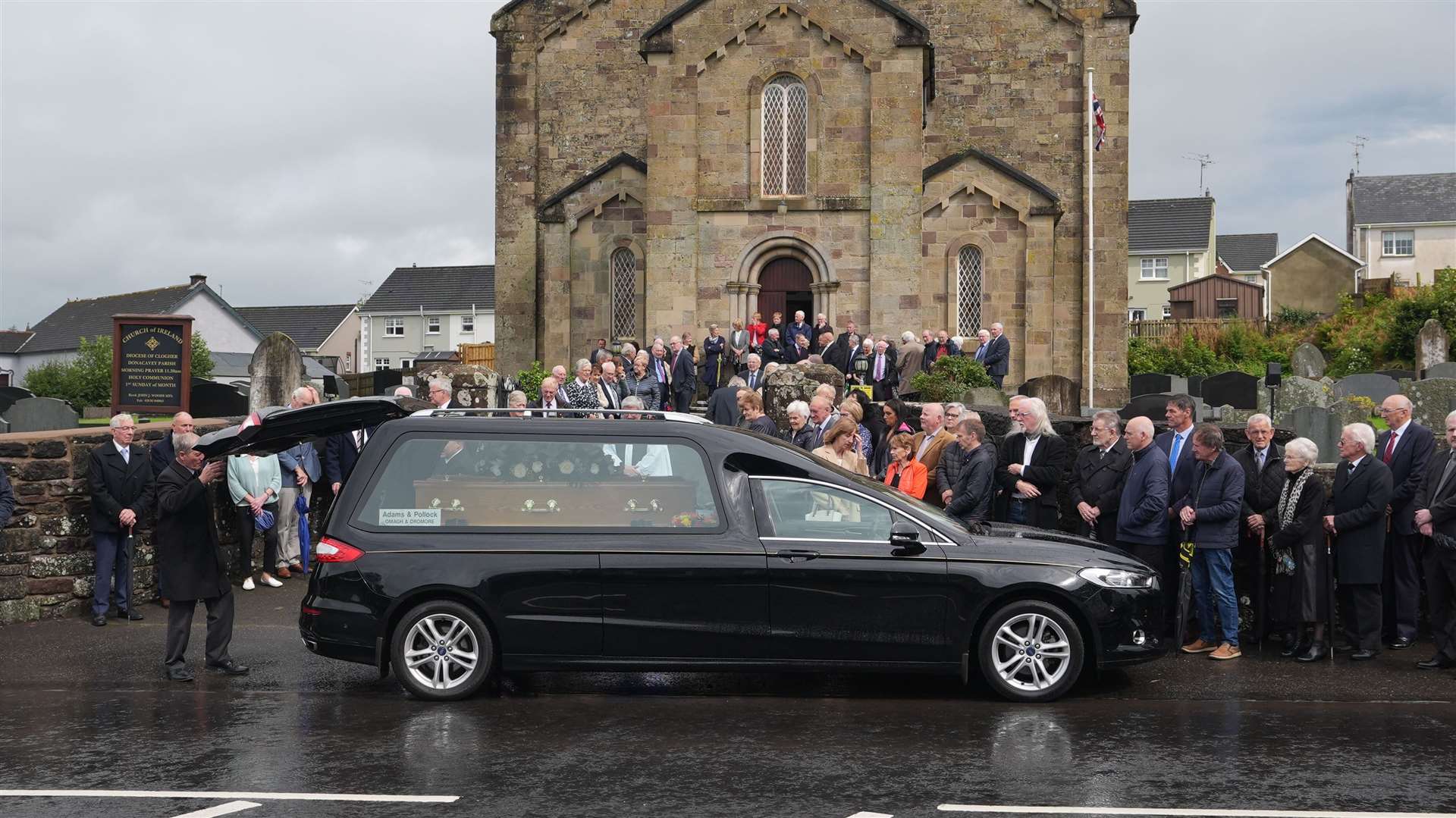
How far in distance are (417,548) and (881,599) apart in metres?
3.03

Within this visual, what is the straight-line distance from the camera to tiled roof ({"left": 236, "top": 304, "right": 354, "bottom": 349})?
96.9 meters

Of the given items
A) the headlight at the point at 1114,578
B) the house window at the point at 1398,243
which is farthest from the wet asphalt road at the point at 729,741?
the house window at the point at 1398,243

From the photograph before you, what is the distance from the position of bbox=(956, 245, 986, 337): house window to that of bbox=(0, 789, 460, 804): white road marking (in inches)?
972

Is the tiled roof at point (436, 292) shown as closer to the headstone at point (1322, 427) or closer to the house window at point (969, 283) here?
the house window at point (969, 283)

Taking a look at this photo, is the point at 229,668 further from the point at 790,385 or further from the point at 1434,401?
the point at 1434,401

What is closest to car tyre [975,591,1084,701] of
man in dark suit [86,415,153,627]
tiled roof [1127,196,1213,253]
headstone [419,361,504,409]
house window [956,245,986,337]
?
man in dark suit [86,415,153,627]

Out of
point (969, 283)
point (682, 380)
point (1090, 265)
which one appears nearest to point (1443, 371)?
point (1090, 265)

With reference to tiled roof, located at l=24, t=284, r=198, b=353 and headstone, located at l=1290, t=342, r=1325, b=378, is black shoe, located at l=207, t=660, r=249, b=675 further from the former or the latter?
tiled roof, located at l=24, t=284, r=198, b=353

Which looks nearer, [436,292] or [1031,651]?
[1031,651]

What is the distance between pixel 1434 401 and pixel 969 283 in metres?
11.6

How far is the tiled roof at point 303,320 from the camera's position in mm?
96938

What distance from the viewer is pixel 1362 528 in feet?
33.7

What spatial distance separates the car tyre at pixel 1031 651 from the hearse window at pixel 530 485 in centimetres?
208

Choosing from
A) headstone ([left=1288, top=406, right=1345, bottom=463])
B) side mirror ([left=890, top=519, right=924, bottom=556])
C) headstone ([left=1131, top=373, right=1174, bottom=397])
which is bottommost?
side mirror ([left=890, top=519, right=924, bottom=556])
